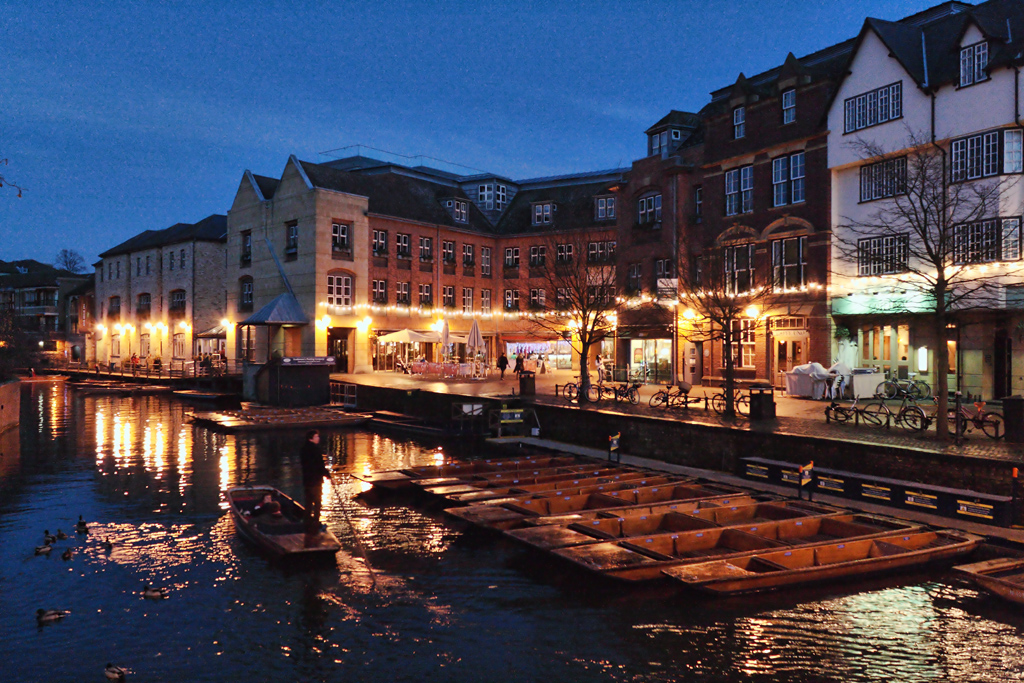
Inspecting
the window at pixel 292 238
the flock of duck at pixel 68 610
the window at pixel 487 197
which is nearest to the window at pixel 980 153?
the flock of duck at pixel 68 610

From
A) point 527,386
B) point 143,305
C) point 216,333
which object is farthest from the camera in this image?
point 143,305

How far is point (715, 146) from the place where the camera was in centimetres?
3372

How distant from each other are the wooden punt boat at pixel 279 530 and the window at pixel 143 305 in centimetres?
5550

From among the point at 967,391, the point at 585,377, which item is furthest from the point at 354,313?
the point at 967,391

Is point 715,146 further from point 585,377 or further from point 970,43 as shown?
point 585,377

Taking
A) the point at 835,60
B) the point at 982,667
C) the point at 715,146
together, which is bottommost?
the point at 982,667

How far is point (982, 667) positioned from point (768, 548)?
3.46 metres

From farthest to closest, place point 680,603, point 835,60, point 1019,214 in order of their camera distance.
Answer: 1. point 835,60
2. point 1019,214
3. point 680,603

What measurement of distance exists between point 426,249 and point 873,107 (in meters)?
30.8

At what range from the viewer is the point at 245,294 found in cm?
5288

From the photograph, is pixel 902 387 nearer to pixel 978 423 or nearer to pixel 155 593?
pixel 978 423

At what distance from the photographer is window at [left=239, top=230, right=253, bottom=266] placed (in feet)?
171

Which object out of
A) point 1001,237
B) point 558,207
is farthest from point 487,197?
point 1001,237

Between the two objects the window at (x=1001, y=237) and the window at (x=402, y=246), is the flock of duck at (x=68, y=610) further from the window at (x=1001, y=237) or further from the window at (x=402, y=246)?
the window at (x=402, y=246)
